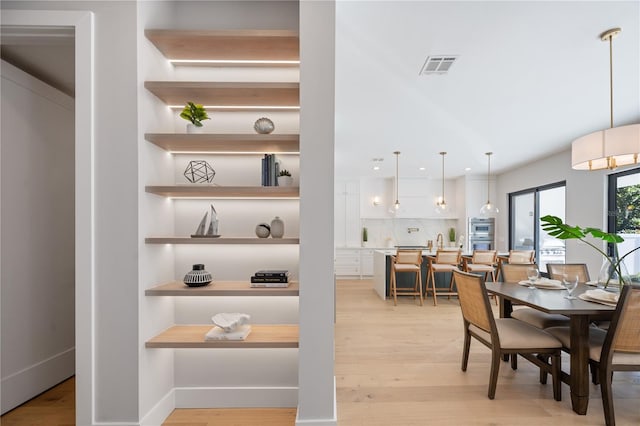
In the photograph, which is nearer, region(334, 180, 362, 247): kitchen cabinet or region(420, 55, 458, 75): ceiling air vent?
region(420, 55, 458, 75): ceiling air vent

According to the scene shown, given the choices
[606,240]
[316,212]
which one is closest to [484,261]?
[606,240]

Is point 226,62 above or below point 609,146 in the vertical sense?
above

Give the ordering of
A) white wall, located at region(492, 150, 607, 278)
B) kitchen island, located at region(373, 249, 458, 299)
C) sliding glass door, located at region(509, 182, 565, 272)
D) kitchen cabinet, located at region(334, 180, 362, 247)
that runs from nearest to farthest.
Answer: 1. white wall, located at region(492, 150, 607, 278)
2. kitchen island, located at region(373, 249, 458, 299)
3. sliding glass door, located at region(509, 182, 565, 272)
4. kitchen cabinet, located at region(334, 180, 362, 247)

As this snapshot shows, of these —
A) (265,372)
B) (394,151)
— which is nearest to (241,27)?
(265,372)

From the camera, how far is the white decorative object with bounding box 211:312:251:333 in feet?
6.54

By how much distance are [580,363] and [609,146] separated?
5.06 ft

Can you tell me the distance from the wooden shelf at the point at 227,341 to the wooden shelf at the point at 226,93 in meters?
1.59

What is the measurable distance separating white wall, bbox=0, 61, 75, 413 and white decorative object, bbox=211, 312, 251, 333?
1.54 meters

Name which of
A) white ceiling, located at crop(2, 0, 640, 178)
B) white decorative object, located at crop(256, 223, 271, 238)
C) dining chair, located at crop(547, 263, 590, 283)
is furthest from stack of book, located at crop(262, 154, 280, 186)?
dining chair, located at crop(547, 263, 590, 283)

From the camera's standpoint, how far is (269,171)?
207 cm

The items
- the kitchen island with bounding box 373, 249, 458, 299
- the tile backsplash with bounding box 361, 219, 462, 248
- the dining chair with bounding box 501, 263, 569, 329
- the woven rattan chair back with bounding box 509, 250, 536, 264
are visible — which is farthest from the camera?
the tile backsplash with bounding box 361, 219, 462, 248

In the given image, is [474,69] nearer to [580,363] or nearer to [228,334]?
[580,363]

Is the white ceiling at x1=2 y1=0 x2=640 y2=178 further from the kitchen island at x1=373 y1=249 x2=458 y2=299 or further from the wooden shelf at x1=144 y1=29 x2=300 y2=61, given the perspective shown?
the kitchen island at x1=373 y1=249 x2=458 y2=299

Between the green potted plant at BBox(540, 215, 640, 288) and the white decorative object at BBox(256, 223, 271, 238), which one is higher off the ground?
the white decorative object at BBox(256, 223, 271, 238)
